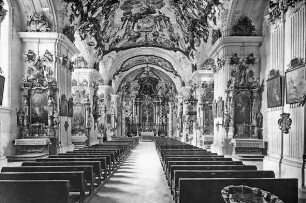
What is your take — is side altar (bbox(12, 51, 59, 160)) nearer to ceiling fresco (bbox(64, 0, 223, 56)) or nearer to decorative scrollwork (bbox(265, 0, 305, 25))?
ceiling fresco (bbox(64, 0, 223, 56))

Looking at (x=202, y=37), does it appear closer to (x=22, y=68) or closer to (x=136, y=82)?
(x=22, y=68)

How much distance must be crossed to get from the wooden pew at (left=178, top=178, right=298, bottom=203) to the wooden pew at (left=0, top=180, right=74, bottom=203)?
1.56 metres

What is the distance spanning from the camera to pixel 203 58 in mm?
20875

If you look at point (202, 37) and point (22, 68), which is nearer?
point (22, 68)

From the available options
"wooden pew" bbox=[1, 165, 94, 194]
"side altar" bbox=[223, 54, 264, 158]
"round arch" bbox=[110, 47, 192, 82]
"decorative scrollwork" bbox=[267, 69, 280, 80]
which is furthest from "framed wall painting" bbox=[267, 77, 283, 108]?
"round arch" bbox=[110, 47, 192, 82]

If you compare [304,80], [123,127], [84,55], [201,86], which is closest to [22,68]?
[84,55]

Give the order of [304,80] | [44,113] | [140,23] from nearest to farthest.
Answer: [304,80]
[44,113]
[140,23]

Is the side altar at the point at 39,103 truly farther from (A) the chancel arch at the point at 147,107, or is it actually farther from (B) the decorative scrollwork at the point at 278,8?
(A) the chancel arch at the point at 147,107

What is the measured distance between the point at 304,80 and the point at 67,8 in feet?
31.2

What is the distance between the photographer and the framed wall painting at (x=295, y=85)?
6.99 meters

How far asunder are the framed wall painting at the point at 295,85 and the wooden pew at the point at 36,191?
15.9 ft

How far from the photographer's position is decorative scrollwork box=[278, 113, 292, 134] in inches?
296

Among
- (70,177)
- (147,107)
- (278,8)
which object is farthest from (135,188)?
(147,107)

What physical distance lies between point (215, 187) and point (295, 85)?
358cm
